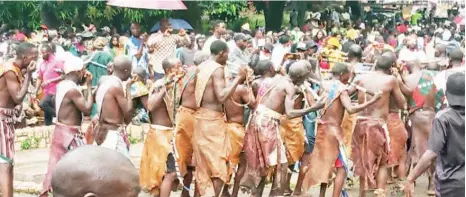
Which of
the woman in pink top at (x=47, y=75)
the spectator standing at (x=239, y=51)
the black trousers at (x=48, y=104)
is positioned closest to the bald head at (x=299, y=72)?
the spectator standing at (x=239, y=51)

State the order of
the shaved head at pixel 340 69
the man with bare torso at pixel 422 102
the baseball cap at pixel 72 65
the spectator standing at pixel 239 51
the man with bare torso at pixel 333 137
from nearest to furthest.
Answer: the baseball cap at pixel 72 65, the man with bare torso at pixel 333 137, the shaved head at pixel 340 69, the man with bare torso at pixel 422 102, the spectator standing at pixel 239 51

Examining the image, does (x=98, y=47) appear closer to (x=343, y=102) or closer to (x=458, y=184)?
(x=343, y=102)

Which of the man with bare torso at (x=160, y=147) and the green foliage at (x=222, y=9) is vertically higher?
the man with bare torso at (x=160, y=147)

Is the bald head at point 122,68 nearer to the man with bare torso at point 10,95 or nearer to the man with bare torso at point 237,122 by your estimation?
the man with bare torso at point 10,95

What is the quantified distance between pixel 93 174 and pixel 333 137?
5314 millimetres

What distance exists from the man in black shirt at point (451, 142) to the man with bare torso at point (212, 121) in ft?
7.69

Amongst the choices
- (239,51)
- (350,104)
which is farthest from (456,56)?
(239,51)

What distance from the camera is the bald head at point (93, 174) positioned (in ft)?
9.23

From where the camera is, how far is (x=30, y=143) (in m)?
11.2

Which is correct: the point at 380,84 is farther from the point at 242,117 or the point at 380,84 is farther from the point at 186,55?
the point at 186,55

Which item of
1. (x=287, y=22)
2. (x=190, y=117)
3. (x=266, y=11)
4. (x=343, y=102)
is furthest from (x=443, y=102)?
(x=287, y=22)

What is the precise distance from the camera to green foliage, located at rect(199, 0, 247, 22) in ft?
73.0

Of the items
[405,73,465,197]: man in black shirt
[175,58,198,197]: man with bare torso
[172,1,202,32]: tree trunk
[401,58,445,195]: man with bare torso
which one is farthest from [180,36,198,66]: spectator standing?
[172,1,202,32]: tree trunk

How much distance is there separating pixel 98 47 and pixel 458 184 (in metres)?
7.63
